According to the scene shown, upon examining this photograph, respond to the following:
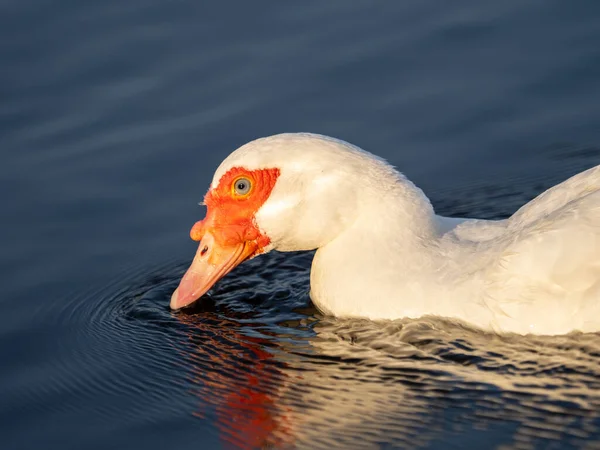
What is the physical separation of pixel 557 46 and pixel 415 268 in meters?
4.62

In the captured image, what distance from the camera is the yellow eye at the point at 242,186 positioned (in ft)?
25.0

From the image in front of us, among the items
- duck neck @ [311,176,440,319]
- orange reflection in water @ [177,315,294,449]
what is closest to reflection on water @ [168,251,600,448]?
orange reflection in water @ [177,315,294,449]

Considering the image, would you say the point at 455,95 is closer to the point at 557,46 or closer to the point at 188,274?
the point at 557,46

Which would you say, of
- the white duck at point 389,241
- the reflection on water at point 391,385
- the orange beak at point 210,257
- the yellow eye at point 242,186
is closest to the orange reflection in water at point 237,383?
the reflection on water at point 391,385

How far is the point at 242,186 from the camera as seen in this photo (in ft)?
25.1

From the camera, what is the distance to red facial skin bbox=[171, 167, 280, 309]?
762 centimetres

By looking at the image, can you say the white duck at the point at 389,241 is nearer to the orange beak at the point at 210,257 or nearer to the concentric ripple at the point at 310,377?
the orange beak at the point at 210,257

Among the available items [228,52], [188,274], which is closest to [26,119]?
[228,52]

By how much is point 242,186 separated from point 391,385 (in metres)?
1.75

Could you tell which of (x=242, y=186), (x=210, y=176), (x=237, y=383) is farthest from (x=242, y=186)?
(x=210, y=176)

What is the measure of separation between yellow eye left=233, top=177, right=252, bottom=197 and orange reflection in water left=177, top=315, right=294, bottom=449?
94 centimetres

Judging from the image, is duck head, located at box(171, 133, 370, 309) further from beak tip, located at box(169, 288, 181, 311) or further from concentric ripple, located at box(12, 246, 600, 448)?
concentric ripple, located at box(12, 246, 600, 448)

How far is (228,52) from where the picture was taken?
11.4 m

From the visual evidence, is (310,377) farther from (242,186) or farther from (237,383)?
(242,186)
